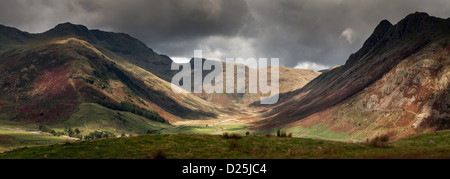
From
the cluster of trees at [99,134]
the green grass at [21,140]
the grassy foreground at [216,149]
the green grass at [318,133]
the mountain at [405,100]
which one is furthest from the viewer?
the cluster of trees at [99,134]

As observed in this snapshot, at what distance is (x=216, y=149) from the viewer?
1962 cm

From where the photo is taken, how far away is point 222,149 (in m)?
19.7

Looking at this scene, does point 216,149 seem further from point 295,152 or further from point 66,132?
point 66,132

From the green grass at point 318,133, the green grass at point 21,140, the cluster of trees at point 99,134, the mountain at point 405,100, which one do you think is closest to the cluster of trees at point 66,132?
the cluster of trees at point 99,134

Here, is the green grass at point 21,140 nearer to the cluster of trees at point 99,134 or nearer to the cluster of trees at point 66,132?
the cluster of trees at point 66,132

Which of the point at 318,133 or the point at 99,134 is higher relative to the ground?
the point at 318,133

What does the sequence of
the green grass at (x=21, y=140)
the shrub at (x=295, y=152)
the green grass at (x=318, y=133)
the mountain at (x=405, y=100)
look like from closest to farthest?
1. the shrub at (x=295, y=152)
2. the mountain at (x=405, y=100)
3. the green grass at (x=318, y=133)
4. the green grass at (x=21, y=140)

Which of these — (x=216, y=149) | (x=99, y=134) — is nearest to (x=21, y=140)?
(x=99, y=134)

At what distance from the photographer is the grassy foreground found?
56.1 feet

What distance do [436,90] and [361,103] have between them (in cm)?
2477

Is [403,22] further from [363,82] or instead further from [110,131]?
[110,131]

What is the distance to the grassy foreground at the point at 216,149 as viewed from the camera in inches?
674
